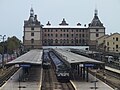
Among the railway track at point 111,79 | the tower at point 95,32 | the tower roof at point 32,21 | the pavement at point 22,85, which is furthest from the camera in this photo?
the tower at point 95,32

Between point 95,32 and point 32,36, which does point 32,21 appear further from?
point 95,32

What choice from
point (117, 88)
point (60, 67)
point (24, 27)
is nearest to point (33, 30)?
point (24, 27)

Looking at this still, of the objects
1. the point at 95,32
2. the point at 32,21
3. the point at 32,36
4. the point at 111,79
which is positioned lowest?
the point at 111,79

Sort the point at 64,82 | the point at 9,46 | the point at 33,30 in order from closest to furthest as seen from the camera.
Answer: the point at 64,82 < the point at 9,46 < the point at 33,30

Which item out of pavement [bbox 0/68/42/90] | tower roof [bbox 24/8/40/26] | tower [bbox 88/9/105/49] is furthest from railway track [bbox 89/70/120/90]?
tower roof [bbox 24/8/40/26]

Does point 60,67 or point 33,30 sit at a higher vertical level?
point 33,30

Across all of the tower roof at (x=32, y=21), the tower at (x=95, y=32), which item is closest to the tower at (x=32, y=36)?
the tower roof at (x=32, y=21)

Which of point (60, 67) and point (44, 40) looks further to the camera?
point (44, 40)

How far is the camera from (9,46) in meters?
99.4

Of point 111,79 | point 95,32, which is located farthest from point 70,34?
point 111,79

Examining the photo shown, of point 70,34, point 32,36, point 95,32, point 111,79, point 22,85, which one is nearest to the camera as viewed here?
point 22,85

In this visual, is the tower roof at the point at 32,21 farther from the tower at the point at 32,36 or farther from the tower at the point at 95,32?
the tower at the point at 95,32

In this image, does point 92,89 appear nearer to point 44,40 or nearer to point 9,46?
point 9,46

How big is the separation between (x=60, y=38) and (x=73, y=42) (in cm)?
544
